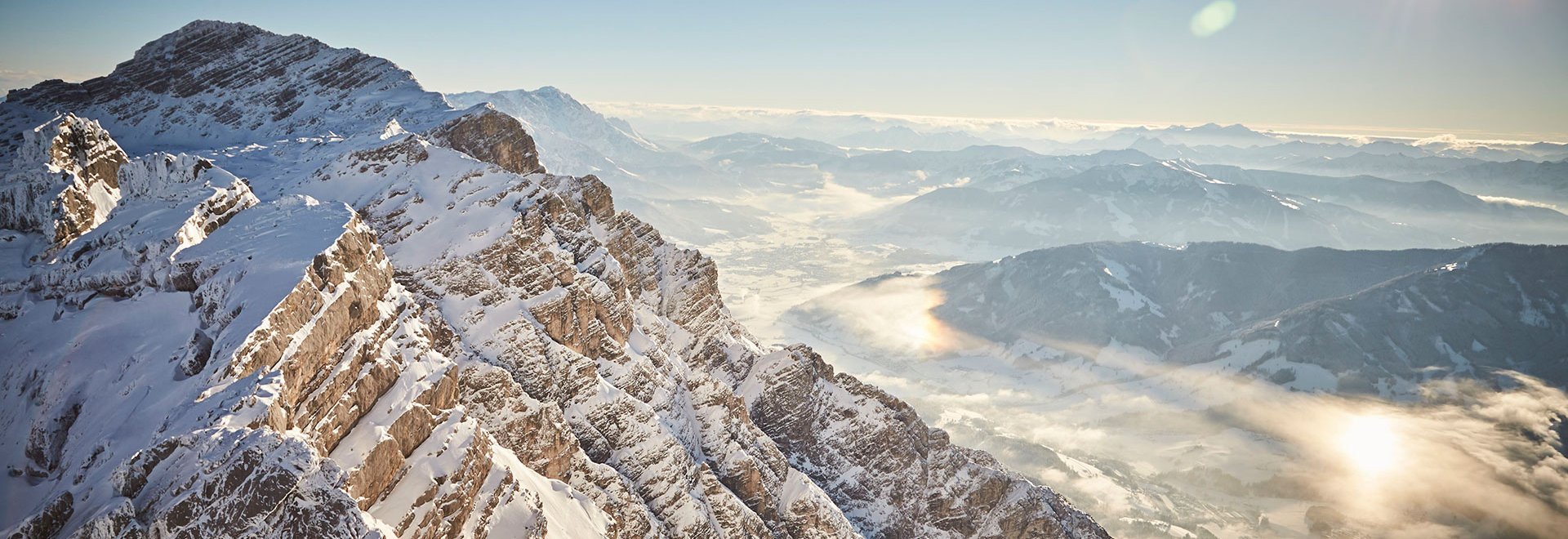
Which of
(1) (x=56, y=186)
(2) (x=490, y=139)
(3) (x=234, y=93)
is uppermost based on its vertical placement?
(3) (x=234, y=93)

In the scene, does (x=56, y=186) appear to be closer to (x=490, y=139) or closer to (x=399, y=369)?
(x=399, y=369)

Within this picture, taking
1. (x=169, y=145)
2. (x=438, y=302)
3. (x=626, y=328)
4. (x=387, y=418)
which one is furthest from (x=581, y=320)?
(x=169, y=145)

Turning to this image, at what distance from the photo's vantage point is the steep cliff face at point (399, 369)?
37.3m

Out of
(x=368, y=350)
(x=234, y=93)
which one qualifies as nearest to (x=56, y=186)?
(x=368, y=350)

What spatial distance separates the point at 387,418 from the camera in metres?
46.8

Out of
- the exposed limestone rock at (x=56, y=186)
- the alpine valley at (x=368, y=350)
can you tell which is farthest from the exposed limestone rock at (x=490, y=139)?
the exposed limestone rock at (x=56, y=186)

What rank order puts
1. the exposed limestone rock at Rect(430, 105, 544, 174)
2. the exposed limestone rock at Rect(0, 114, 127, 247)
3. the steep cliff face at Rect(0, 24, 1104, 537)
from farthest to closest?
the exposed limestone rock at Rect(430, 105, 544, 174)
the exposed limestone rock at Rect(0, 114, 127, 247)
the steep cliff face at Rect(0, 24, 1104, 537)

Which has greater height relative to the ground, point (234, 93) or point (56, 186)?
point (234, 93)

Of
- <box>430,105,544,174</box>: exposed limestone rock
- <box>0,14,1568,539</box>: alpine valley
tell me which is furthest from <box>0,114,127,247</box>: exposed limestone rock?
<box>430,105,544,174</box>: exposed limestone rock

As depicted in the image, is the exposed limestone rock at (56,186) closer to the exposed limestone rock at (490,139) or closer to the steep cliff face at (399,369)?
the steep cliff face at (399,369)

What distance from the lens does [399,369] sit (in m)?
50.1

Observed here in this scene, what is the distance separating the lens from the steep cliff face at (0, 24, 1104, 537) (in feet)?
122

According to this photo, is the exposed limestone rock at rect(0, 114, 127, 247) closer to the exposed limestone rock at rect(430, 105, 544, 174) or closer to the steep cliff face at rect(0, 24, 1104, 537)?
the steep cliff face at rect(0, 24, 1104, 537)

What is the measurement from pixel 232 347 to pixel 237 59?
9653 cm
